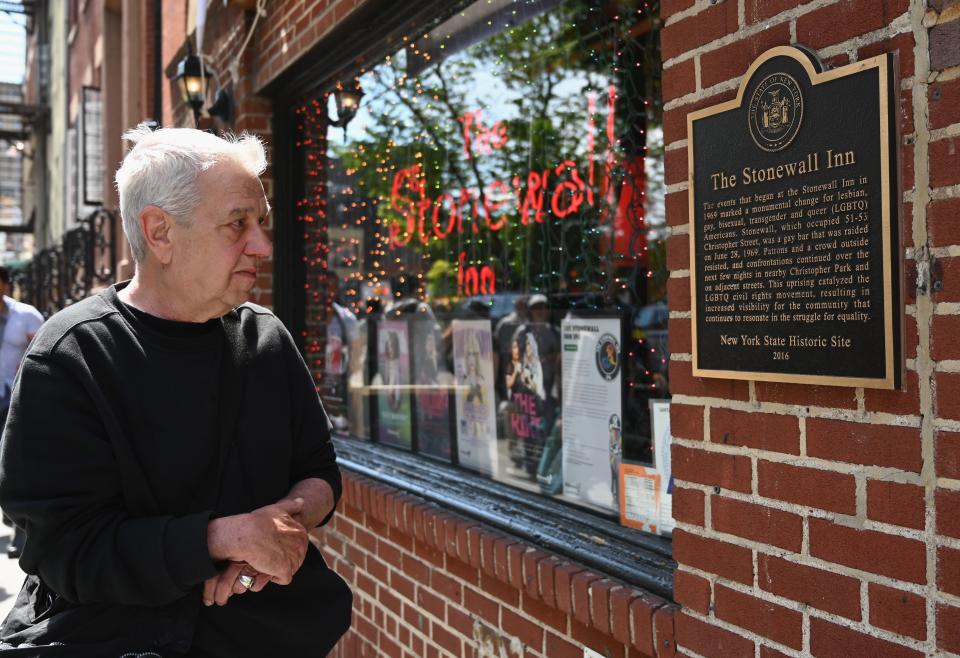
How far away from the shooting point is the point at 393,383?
180 inches

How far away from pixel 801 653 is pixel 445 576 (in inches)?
74.8

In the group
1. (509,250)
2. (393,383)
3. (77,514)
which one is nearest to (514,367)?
(509,250)

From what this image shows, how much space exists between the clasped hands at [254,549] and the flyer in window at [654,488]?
49.4 inches

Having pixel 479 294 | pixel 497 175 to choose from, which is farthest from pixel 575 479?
pixel 497 175

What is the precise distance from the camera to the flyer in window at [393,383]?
4.46 metres

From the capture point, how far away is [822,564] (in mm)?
1761

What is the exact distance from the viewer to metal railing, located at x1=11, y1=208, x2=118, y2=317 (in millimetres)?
11298

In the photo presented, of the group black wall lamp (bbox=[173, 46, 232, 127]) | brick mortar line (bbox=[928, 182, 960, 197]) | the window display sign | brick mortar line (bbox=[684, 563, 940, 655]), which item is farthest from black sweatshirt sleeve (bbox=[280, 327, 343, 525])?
black wall lamp (bbox=[173, 46, 232, 127])

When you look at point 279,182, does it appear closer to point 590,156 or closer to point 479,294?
point 479,294

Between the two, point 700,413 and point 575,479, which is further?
point 575,479

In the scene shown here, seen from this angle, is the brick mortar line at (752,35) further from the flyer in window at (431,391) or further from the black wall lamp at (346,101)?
the black wall lamp at (346,101)

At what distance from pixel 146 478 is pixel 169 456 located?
65mm

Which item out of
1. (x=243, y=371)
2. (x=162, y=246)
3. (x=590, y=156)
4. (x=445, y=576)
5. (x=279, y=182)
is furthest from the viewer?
(x=279, y=182)

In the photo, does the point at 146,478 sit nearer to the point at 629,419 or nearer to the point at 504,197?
the point at 629,419
